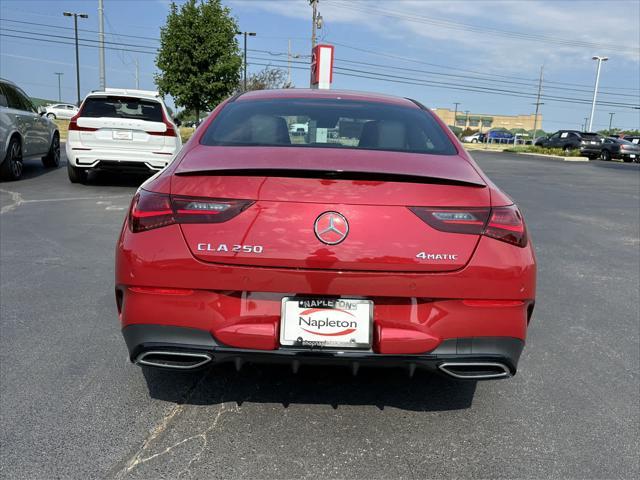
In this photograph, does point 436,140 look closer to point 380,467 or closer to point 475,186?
point 475,186

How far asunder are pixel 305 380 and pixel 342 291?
1023 mm

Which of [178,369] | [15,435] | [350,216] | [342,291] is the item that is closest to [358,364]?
[342,291]

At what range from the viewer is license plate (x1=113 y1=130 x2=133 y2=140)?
966 centimetres

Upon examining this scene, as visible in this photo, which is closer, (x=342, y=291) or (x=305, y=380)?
(x=342, y=291)

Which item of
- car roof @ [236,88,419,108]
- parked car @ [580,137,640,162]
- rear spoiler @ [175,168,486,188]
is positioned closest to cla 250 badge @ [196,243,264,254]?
rear spoiler @ [175,168,486,188]

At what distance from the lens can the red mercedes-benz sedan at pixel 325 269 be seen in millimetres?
2260

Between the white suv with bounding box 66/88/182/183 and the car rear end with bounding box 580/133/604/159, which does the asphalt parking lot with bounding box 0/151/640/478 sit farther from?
the car rear end with bounding box 580/133/604/159

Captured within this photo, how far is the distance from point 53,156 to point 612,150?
29278 millimetres

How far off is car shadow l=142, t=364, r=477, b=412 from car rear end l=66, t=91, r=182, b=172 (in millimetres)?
7031

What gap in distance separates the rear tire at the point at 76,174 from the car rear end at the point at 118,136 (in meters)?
0.59

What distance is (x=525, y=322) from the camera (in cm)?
245

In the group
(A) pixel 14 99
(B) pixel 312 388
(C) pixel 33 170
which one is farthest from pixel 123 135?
(B) pixel 312 388

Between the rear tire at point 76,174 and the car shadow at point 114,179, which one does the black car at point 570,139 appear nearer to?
the car shadow at point 114,179

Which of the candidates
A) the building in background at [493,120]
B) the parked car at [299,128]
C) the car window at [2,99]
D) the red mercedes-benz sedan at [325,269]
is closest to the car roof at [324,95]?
the parked car at [299,128]
